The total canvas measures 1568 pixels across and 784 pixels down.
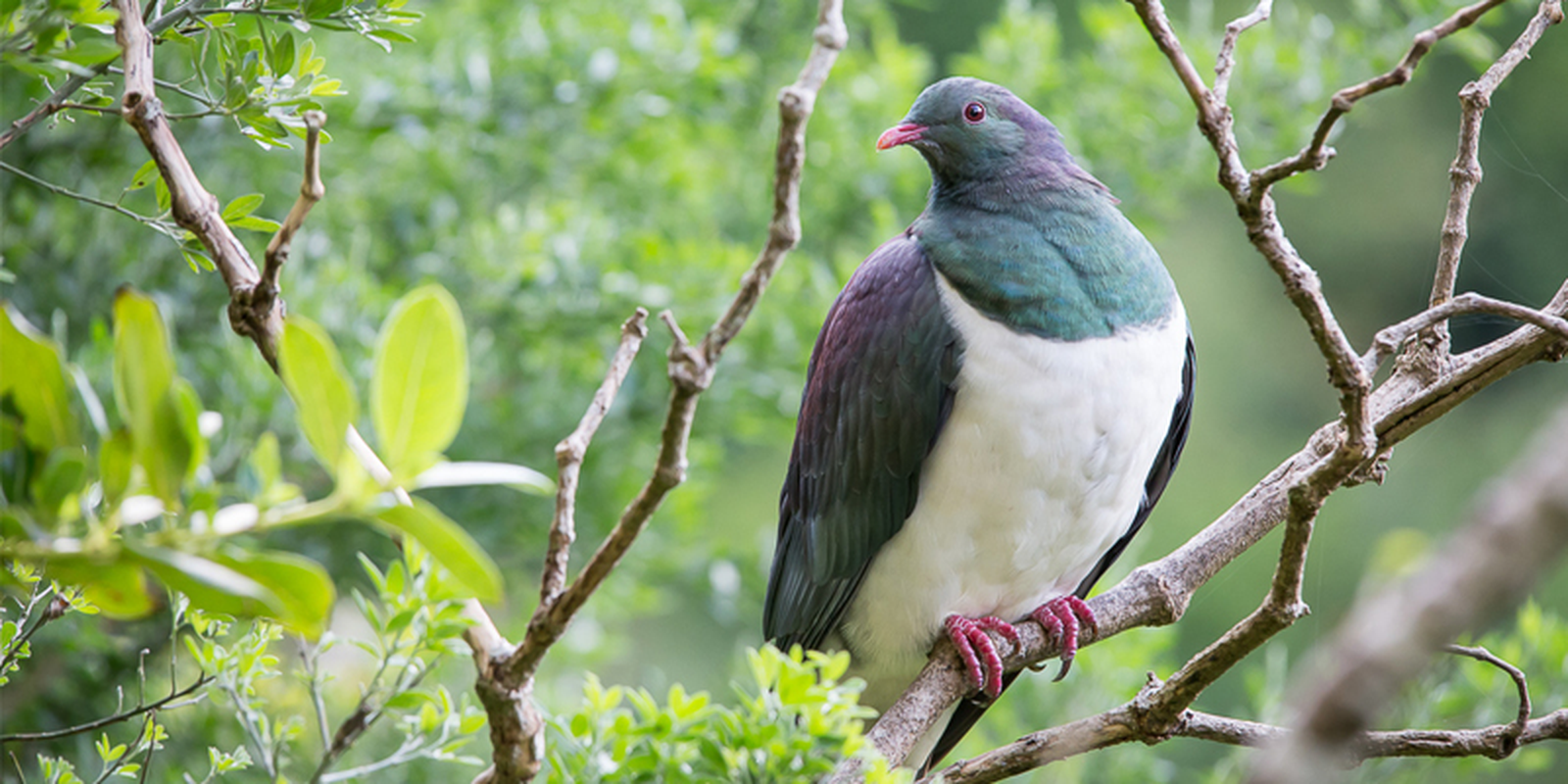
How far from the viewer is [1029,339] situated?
1.71m

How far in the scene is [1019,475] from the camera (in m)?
1.75

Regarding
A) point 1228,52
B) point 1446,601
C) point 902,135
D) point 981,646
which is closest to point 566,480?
point 1446,601

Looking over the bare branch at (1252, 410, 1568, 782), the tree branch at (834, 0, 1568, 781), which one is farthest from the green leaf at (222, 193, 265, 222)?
the bare branch at (1252, 410, 1568, 782)

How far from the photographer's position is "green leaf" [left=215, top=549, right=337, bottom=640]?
546 millimetres

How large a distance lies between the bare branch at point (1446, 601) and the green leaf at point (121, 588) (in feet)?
1.56

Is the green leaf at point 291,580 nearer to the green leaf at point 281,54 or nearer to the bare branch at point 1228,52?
the green leaf at point 281,54

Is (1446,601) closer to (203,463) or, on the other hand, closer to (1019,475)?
(203,463)

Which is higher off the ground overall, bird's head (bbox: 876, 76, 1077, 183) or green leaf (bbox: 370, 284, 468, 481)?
bird's head (bbox: 876, 76, 1077, 183)

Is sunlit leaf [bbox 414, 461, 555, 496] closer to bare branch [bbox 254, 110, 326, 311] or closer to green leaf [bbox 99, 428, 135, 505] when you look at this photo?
green leaf [bbox 99, 428, 135, 505]

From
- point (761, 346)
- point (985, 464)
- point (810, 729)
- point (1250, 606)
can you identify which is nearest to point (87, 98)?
point (810, 729)

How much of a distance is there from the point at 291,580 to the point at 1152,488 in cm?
172

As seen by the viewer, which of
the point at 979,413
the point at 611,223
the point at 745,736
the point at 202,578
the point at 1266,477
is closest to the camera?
the point at 202,578

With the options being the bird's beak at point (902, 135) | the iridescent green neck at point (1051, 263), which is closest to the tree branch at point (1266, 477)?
the iridescent green neck at point (1051, 263)

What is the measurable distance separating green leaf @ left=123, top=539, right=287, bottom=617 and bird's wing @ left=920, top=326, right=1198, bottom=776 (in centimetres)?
153
